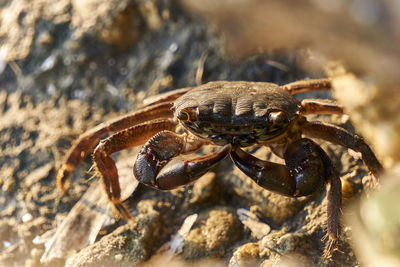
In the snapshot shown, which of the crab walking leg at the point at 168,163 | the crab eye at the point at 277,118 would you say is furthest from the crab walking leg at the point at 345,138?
the crab walking leg at the point at 168,163

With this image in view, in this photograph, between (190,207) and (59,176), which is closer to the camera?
(190,207)

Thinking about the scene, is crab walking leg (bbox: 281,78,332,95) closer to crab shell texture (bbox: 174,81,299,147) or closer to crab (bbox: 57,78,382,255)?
crab (bbox: 57,78,382,255)

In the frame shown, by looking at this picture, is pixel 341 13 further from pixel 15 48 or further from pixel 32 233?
pixel 15 48

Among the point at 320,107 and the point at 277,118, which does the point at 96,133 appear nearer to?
the point at 277,118

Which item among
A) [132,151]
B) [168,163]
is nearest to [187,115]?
[168,163]

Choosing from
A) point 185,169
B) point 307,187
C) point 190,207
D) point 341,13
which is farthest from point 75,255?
point 341,13

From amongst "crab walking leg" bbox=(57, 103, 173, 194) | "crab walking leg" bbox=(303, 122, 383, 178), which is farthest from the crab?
"crab walking leg" bbox=(57, 103, 173, 194)
